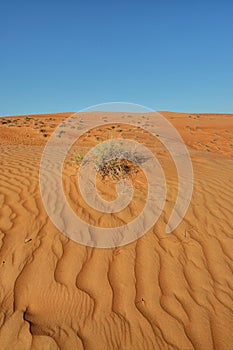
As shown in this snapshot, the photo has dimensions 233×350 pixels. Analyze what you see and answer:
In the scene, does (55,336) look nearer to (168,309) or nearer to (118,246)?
(168,309)

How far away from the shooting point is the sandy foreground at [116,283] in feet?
6.47

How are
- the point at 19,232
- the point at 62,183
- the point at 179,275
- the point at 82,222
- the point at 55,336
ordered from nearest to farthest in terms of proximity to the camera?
1. the point at 55,336
2. the point at 179,275
3. the point at 19,232
4. the point at 82,222
5. the point at 62,183

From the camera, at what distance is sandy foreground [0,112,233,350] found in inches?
77.7

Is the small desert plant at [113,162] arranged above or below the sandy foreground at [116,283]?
above

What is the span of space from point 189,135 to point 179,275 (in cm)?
1685

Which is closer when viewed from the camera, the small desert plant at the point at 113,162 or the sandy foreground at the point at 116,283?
the sandy foreground at the point at 116,283

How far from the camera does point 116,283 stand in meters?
2.52

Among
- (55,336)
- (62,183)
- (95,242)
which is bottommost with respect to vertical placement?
(55,336)

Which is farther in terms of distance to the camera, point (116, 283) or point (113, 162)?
point (113, 162)

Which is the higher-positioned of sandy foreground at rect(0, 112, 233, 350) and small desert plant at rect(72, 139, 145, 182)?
small desert plant at rect(72, 139, 145, 182)

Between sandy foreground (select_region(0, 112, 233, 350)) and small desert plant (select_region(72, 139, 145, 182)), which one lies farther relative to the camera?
small desert plant (select_region(72, 139, 145, 182))

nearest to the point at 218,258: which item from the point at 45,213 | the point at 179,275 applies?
the point at 179,275

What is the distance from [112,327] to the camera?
6.67 ft

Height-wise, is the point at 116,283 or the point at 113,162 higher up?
the point at 113,162
